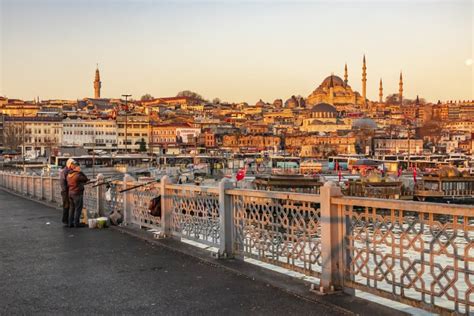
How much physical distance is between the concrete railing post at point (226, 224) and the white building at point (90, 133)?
13012 cm

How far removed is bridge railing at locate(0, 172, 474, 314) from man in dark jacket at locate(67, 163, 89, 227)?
94cm

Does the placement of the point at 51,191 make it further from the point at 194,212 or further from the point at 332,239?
the point at 332,239

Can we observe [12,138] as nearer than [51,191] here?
No

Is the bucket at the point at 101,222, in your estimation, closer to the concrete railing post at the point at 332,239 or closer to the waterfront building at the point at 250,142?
the concrete railing post at the point at 332,239

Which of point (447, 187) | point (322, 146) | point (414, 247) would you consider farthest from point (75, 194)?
point (322, 146)

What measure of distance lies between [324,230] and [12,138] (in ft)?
398

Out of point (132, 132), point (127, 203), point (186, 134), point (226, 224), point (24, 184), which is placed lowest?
point (24, 184)

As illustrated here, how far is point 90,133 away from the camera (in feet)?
454

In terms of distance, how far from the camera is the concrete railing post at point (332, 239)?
6273mm

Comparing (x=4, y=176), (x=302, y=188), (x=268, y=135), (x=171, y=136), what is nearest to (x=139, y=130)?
(x=171, y=136)

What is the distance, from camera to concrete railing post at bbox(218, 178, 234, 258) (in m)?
8.33

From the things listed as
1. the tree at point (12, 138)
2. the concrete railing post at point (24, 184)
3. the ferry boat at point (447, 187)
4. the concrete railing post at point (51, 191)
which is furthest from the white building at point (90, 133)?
the concrete railing post at point (51, 191)

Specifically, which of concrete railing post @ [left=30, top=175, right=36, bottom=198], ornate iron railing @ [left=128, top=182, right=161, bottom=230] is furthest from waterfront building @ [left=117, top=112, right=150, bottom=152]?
ornate iron railing @ [left=128, top=182, right=161, bottom=230]

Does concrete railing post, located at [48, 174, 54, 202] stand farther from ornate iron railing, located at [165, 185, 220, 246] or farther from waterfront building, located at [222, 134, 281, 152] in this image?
waterfront building, located at [222, 134, 281, 152]
